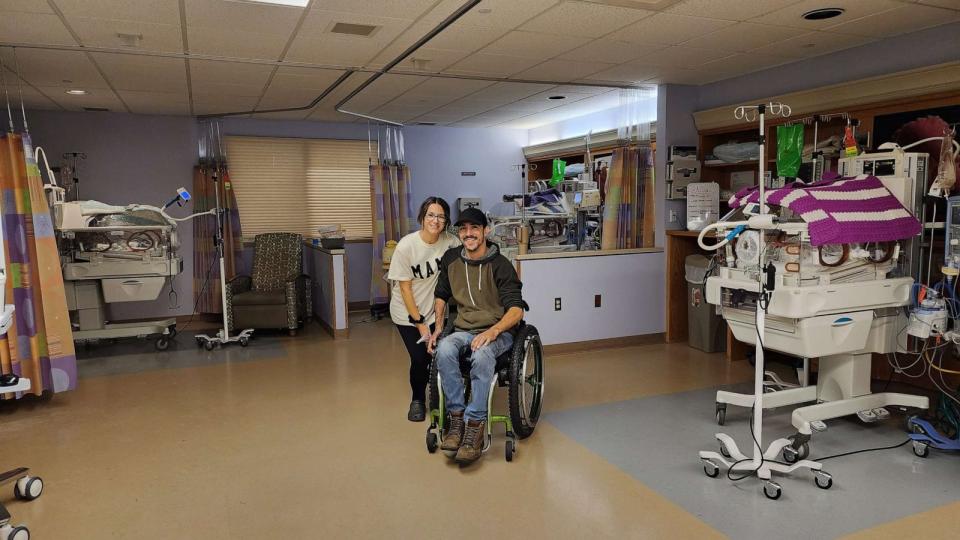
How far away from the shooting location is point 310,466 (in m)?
3.20

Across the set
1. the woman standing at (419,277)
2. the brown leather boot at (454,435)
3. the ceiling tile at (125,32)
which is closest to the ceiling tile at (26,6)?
the ceiling tile at (125,32)

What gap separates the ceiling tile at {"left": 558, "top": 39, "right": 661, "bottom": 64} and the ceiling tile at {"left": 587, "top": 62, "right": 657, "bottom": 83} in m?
0.21

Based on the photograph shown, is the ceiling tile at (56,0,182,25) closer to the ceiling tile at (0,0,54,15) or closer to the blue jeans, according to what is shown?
the ceiling tile at (0,0,54,15)

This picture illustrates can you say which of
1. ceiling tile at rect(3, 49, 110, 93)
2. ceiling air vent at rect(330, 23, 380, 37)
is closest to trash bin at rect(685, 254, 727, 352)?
ceiling air vent at rect(330, 23, 380, 37)

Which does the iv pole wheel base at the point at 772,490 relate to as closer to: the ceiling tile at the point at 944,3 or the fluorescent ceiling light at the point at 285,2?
the ceiling tile at the point at 944,3

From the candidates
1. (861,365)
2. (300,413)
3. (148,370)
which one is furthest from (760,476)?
(148,370)

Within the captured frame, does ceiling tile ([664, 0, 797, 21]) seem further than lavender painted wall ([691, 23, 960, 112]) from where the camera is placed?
No

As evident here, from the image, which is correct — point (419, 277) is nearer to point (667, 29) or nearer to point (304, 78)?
point (667, 29)

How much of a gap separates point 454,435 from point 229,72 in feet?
11.0

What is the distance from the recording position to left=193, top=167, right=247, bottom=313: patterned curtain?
282 inches

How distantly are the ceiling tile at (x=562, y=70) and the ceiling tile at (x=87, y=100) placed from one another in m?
3.64

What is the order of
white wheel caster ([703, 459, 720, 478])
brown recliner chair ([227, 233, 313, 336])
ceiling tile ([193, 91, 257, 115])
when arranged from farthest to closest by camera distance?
brown recliner chair ([227, 233, 313, 336]) < ceiling tile ([193, 91, 257, 115]) < white wheel caster ([703, 459, 720, 478])

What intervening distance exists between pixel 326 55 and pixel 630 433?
3.12 m

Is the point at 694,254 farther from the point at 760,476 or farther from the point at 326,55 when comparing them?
the point at 326,55
